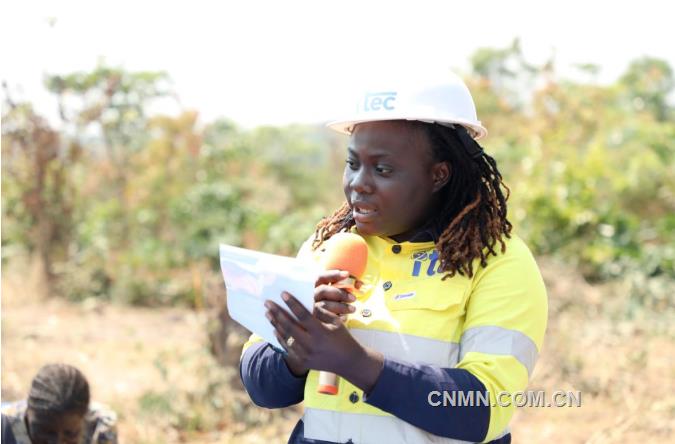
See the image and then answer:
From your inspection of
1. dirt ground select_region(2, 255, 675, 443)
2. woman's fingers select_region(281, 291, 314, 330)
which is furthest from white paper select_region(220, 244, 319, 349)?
dirt ground select_region(2, 255, 675, 443)

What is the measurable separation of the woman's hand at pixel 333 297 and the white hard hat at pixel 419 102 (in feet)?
1.40

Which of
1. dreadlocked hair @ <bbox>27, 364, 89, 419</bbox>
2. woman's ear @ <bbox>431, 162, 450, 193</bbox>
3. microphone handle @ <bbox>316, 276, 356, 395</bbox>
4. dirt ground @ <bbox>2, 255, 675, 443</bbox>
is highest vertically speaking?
woman's ear @ <bbox>431, 162, 450, 193</bbox>

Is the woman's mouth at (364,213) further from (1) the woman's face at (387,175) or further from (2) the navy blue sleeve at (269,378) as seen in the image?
(2) the navy blue sleeve at (269,378)

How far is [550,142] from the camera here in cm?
1145

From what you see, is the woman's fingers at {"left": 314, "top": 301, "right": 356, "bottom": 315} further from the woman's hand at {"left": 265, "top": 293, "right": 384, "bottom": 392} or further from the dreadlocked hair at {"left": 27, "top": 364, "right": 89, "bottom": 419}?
the dreadlocked hair at {"left": 27, "top": 364, "right": 89, "bottom": 419}

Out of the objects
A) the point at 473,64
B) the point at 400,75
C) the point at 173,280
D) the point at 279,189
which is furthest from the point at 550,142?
the point at 473,64

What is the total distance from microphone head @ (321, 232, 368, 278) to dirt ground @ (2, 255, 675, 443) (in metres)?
3.27

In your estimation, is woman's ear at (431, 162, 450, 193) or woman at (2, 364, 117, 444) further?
woman at (2, 364, 117, 444)

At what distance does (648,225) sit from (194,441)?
22.9 feet

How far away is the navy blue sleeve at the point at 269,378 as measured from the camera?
6.50 ft

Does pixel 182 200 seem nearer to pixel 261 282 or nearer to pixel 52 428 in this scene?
pixel 52 428

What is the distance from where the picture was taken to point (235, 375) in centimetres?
547

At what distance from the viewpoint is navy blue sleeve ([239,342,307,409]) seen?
78.0 inches

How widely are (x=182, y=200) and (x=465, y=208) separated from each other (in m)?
8.23
